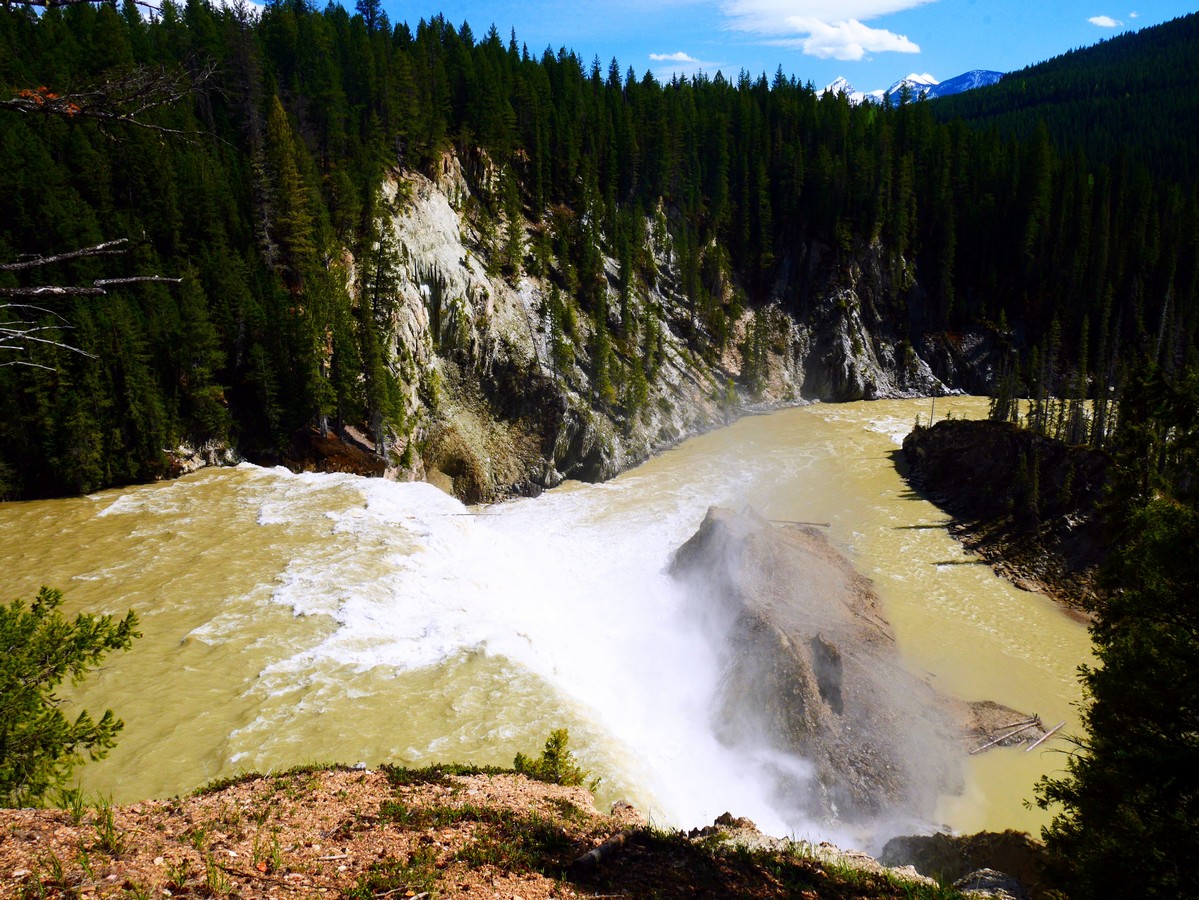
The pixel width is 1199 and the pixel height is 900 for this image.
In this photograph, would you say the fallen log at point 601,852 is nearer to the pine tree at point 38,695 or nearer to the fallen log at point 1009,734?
the pine tree at point 38,695

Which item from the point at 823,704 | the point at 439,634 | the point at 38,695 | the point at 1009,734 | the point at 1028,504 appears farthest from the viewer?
the point at 1028,504

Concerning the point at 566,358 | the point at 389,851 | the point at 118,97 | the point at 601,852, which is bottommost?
the point at 601,852

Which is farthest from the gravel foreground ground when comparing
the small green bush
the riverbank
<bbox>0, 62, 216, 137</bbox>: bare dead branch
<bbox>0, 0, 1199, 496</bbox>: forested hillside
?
the riverbank

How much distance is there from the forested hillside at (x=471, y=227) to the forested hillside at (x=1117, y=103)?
13951 mm

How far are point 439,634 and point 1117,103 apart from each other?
7083 inches

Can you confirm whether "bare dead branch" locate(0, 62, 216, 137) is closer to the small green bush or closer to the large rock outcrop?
the small green bush

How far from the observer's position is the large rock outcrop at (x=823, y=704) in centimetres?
1634

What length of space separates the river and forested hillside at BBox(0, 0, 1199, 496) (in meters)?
5.98

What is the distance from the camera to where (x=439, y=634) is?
19031mm

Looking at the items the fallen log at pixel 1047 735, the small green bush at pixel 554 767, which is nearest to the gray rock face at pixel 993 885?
the small green bush at pixel 554 767

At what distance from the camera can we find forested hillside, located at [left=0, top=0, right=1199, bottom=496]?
2902 cm

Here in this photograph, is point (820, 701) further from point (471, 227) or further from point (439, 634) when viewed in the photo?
point (471, 227)

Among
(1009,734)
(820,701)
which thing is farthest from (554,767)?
(1009,734)

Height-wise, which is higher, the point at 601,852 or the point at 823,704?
the point at 601,852
